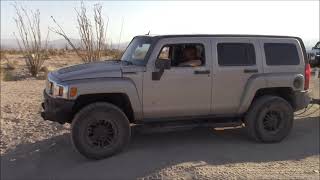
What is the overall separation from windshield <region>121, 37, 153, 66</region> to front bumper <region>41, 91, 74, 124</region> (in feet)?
4.36

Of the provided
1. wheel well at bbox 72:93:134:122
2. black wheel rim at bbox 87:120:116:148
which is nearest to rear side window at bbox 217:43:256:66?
wheel well at bbox 72:93:134:122

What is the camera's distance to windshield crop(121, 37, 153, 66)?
333 inches

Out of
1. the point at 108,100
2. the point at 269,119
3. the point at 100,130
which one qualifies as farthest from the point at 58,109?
the point at 269,119

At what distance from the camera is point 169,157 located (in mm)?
8148

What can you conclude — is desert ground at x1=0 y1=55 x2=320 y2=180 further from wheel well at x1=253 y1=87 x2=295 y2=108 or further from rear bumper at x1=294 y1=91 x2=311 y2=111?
wheel well at x1=253 y1=87 x2=295 y2=108

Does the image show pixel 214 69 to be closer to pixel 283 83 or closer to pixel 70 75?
pixel 283 83

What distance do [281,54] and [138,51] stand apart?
8.18 ft

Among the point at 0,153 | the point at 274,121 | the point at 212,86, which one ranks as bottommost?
the point at 0,153

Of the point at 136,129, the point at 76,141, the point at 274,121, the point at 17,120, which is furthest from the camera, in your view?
the point at 17,120

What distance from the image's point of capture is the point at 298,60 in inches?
366

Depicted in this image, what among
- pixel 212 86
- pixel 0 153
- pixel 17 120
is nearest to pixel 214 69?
pixel 212 86

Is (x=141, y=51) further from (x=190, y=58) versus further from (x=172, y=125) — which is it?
(x=172, y=125)

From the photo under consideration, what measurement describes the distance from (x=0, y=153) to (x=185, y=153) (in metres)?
3.12

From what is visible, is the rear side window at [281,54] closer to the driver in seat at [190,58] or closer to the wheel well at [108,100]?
the driver in seat at [190,58]
